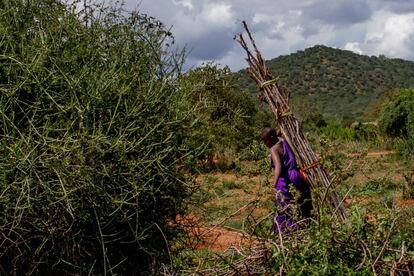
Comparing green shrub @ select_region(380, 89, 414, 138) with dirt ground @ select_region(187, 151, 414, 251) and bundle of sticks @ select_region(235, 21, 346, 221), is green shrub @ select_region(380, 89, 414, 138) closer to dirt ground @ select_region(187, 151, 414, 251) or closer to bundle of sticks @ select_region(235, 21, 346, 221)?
dirt ground @ select_region(187, 151, 414, 251)

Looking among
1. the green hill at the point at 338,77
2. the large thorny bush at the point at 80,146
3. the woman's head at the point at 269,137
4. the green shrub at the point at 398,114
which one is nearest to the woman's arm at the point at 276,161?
the woman's head at the point at 269,137

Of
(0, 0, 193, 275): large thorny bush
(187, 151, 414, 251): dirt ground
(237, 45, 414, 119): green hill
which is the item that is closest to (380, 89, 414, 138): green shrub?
(187, 151, 414, 251): dirt ground

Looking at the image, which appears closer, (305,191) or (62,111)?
(62,111)

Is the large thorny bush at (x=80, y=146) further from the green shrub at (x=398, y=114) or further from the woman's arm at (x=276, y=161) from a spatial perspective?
the green shrub at (x=398, y=114)

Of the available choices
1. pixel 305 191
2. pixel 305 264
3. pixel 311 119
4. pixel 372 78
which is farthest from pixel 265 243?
pixel 372 78

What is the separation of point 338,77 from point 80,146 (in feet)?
204

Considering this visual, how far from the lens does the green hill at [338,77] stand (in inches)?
2368

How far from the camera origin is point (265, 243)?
4766 millimetres

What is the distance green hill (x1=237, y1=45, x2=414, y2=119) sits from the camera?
6016 cm

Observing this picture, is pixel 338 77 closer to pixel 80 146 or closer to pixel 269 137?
pixel 269 137

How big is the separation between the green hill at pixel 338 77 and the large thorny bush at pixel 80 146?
5085 cm

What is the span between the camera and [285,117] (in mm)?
6684

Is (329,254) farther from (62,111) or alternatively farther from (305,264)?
(62,111)

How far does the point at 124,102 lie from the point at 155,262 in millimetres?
1266
